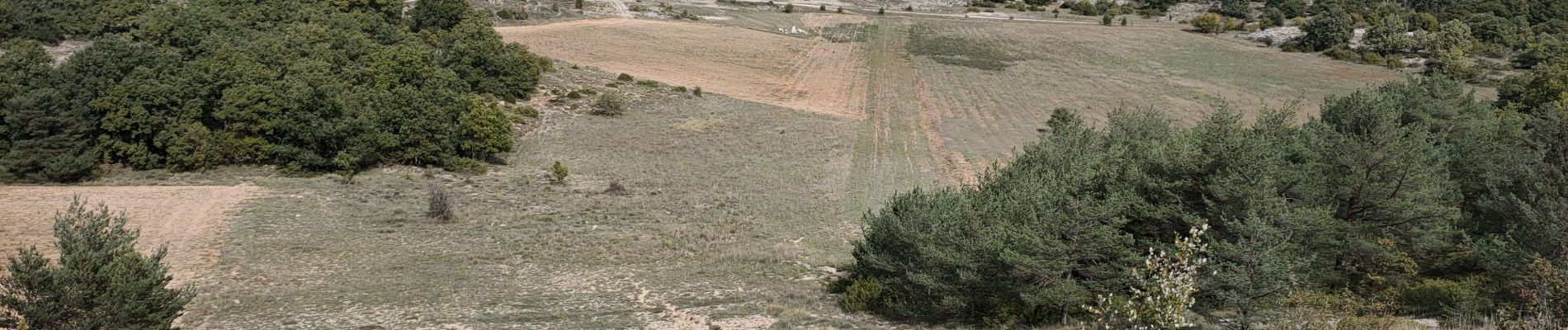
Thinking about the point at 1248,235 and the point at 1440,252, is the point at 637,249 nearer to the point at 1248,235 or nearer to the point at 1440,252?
the point at 1248,235

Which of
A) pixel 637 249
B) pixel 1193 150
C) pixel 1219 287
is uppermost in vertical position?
pixel 1193 150

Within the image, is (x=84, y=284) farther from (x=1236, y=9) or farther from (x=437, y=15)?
(x=1236, y=9)

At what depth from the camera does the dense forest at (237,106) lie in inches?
1655

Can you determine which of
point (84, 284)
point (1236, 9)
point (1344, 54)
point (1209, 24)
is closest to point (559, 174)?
point (84, 284)

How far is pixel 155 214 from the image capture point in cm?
3606

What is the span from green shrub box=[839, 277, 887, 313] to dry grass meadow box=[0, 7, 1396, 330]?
526mm

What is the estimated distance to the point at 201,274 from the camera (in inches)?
1179

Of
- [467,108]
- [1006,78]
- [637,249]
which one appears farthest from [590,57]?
[637,249]

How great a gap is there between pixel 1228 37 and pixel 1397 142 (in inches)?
3348

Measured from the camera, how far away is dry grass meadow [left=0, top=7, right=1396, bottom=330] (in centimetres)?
2831

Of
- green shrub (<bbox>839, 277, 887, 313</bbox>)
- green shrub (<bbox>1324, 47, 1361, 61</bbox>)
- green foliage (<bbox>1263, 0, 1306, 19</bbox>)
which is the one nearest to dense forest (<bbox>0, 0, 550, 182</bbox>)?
green shrub (<bbox>839, 277, 887, 313</bbox>)

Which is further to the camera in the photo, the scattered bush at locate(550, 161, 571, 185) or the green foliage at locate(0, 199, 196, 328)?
the scattered bush at locate(550, 161, 571, 185)

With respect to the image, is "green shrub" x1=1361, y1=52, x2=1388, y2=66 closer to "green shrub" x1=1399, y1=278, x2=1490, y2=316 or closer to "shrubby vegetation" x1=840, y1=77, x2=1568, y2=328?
→ "shrubby vegetation" x1=840, y1=77, x2=1568, y2=328

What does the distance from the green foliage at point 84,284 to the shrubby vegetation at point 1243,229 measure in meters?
17.3
